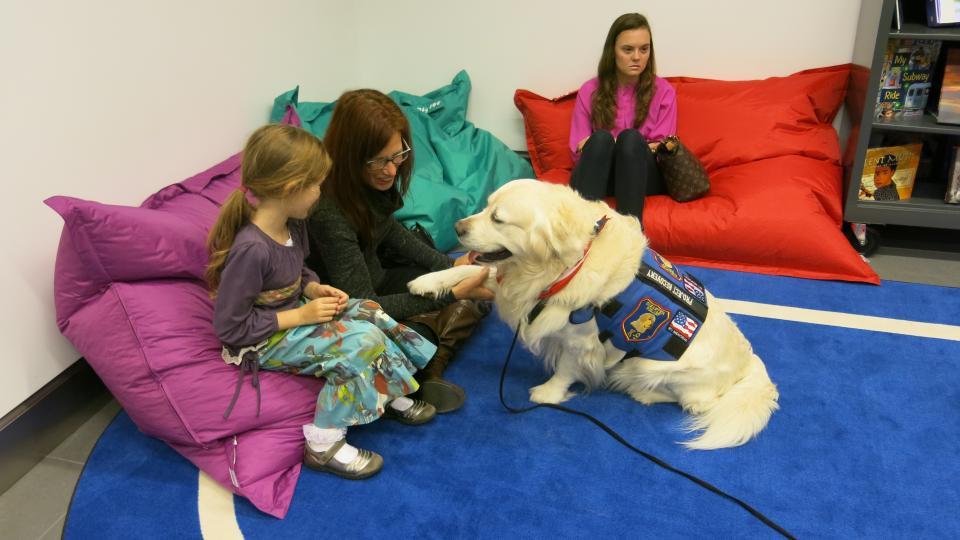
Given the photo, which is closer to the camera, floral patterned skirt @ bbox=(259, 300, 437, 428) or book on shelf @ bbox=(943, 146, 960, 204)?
floral patterned skirt @ bbox=(259, 300, 437, 428)

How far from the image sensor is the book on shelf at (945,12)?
2.70m

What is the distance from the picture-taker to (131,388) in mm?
1784

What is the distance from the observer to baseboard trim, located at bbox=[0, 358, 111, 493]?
1.85 metres

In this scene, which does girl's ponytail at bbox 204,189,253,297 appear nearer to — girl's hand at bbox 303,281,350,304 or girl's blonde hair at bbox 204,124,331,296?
girl's blonde hair at bbox 204,124,331,296

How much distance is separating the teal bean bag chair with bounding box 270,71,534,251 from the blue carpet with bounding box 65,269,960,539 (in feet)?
3.19

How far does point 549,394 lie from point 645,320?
44 cm

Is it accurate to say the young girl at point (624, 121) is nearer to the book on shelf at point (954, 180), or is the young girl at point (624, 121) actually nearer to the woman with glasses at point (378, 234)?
the woman with glasses at point (378, 234)

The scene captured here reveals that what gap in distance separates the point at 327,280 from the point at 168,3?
126 centimetres

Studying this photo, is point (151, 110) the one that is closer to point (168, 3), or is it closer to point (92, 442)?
point (168, 3)

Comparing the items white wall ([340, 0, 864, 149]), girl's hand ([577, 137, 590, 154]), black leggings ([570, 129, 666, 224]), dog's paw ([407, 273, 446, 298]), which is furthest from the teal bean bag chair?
dog's paw ([407, 273, 446, 298])

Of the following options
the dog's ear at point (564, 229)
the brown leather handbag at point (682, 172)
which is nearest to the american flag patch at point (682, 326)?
the dog's ear at point (564, 229)

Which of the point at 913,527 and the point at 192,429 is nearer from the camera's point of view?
the point at 913,527

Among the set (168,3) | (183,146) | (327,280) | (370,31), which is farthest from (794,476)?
(370,31)

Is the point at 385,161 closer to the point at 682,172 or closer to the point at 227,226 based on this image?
the point at 227,226
